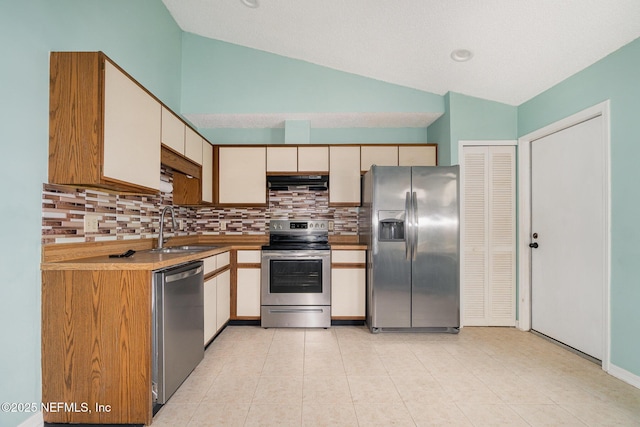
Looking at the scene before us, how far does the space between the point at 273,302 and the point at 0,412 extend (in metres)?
2.14

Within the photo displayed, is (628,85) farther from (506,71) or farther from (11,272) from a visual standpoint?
(11,272)

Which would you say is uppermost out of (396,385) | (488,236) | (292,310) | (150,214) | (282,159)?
(282,159)

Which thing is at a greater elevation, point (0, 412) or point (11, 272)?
point (11, 272)

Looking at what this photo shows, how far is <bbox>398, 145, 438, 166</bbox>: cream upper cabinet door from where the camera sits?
3.74 metres

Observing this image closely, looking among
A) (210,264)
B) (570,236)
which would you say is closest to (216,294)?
(210,264)

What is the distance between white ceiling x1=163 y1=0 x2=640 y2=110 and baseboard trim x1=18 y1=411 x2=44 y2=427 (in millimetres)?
3335

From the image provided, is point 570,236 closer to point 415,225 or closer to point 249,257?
point 415,225

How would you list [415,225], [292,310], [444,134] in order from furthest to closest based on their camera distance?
[444,134]
[292,310]
[415,225]

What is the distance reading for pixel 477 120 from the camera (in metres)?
3.42

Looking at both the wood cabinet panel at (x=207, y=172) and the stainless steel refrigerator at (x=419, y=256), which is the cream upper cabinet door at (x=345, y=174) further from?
the wood cabinet panel at (x=207, y=172)

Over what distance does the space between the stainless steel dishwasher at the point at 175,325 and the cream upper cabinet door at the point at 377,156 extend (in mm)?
2230

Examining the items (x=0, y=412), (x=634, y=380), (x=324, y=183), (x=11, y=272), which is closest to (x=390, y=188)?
(x=324, y=183)

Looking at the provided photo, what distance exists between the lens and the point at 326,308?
338 centimetres

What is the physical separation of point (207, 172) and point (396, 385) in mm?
2800
